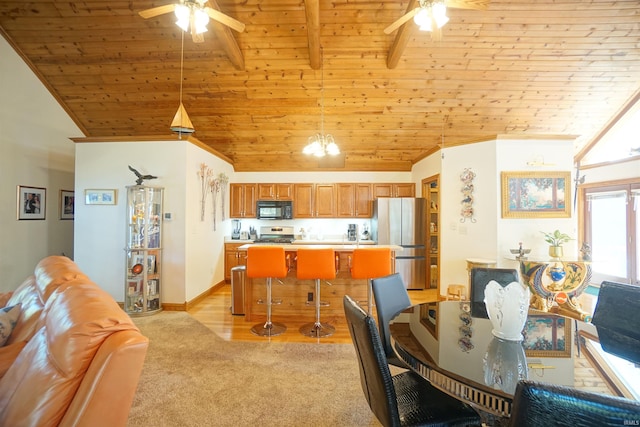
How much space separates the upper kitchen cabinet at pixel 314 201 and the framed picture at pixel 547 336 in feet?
15.2

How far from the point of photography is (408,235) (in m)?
5.50

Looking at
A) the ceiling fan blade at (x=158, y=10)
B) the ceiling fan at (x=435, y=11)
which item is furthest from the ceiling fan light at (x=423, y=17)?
the ceiling fan blade at (x=158, y=10)

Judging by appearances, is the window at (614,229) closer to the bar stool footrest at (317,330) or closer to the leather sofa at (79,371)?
the bar stool footrest at (317,330)

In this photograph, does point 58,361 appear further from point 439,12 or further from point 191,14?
point 439,12

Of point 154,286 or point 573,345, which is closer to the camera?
point 573,345

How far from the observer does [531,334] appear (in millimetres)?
1587

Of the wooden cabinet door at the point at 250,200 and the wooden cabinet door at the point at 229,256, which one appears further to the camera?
the wooden cabinet door at the point at 250,200

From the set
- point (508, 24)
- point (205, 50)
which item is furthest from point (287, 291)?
point (508, 24)

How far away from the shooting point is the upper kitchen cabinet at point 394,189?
615 centimetres

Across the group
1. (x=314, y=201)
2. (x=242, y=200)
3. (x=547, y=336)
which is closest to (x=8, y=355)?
(x=547, y=336)

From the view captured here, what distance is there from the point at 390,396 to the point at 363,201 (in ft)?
16.9

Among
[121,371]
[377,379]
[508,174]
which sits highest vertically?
[508,174]

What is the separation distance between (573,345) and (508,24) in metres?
4.17

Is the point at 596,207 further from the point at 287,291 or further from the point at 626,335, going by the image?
the point at 287,291
